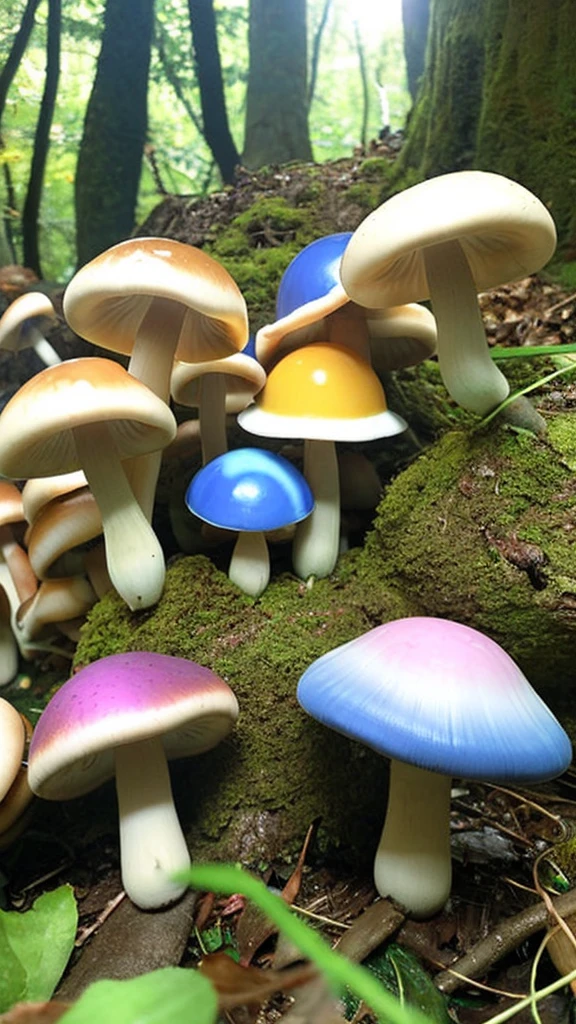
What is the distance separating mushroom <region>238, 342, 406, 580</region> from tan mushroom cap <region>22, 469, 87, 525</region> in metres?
0.54

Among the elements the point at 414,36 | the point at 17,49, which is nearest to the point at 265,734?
the point at 17,49

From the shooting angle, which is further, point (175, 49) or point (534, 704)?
point (175, 49)

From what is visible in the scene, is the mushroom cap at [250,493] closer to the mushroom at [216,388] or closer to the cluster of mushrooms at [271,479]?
the cluster of mushrooms at [271,479]

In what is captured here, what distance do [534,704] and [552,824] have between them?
58 cm

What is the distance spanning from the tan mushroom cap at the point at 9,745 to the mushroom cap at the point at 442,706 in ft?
2.33

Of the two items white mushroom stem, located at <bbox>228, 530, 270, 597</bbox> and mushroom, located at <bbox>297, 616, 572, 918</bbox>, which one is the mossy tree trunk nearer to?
white mushroom stem, located at <bbox>228, 530, 270, 597</bbox>

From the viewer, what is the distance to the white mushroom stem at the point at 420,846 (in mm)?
1339

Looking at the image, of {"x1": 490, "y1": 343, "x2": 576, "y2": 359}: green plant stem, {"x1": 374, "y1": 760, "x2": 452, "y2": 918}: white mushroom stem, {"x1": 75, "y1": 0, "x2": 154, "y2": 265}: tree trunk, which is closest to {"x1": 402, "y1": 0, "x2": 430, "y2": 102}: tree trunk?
{"x1": 75, "y1": 0, "x2": 154, "y2": 265}: tree trunk

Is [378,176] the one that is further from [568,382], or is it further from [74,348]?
[568,382]

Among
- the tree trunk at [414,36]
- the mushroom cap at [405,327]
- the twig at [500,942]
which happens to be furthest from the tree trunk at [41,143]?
the twig at [500,942]

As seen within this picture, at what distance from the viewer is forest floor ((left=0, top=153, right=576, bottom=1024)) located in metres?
1.19

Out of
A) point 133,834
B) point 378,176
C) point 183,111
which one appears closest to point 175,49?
point 183,111

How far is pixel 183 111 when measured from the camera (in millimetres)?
4973

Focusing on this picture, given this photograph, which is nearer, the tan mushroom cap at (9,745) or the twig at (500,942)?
the twig at (500,942)
